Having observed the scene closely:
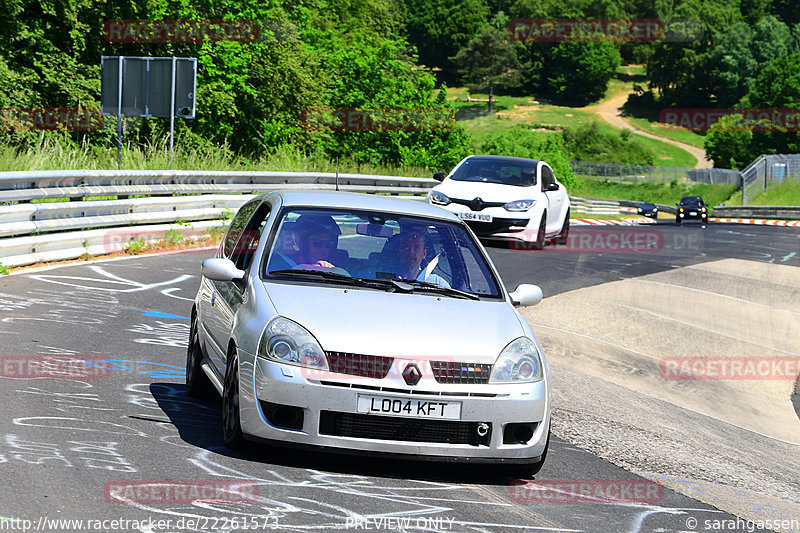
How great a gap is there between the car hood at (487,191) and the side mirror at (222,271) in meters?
12.9

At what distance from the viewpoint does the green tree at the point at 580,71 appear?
17312 centimetres

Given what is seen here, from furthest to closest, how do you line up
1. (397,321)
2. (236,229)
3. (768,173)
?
1. (768,173)
2. (236,229)
3. (397,321)

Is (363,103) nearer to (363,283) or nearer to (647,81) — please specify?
(363,283)

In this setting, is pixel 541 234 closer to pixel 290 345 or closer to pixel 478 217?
pixel 478 217

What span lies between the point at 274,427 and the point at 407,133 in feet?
147

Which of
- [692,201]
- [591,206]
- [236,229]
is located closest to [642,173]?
[591,206]

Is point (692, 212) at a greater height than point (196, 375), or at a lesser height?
lesser

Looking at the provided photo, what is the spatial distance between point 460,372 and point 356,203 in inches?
72.1

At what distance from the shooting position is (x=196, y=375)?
→ 748cm

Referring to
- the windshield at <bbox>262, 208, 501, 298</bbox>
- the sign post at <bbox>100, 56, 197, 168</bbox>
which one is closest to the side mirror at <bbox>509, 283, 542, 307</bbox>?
the windshield at <bbox>262, 208, 501, 298</bbox>

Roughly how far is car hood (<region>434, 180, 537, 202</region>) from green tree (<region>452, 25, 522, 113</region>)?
154 meters

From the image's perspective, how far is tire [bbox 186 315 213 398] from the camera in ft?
24.4

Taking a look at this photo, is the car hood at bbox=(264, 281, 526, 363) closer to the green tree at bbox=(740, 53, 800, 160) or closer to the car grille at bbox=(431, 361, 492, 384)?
the car grille at bbox=(431, 361, 492, 384)

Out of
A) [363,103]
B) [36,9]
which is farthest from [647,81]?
[36,9]
